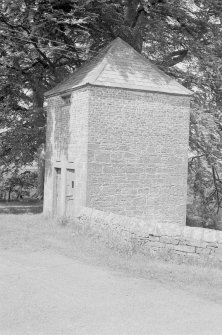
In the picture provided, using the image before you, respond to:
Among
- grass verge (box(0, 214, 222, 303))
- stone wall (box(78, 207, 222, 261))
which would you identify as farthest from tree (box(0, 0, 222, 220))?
stone wall (box(78, 207, 222, 261))

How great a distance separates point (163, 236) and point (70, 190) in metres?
6.56

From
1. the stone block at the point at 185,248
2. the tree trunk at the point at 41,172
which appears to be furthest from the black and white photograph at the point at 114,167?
the tree trunk at the point at 41,172

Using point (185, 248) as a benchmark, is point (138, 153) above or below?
above

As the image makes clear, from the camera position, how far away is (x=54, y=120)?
20531 millimetres

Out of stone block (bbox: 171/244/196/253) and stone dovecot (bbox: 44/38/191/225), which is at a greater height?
stone dovecot (bbox: 44/38/191/225)

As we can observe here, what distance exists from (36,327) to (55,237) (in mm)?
8081

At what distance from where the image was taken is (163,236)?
12.9 metres

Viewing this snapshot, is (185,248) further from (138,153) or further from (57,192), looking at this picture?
(57,192)

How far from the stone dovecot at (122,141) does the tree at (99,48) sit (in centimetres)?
288

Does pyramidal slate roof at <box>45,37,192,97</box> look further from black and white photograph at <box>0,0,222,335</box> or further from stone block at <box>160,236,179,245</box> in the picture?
stone block at <box>160,236,179,245</box>

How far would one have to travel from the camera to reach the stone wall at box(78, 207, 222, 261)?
39.2 ft

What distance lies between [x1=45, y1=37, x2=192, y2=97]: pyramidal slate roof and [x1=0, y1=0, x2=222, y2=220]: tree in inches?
81.0

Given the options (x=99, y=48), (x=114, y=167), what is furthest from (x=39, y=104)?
(x=114, y=167)

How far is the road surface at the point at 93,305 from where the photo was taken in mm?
7219
